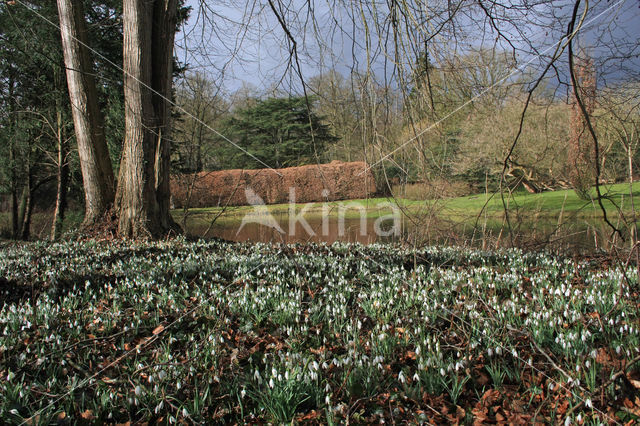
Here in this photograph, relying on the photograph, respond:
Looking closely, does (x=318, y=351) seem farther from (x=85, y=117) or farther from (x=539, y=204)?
(x=539, y=204)

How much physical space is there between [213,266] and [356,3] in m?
3.19

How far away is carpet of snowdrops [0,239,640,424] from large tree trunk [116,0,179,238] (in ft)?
9.56

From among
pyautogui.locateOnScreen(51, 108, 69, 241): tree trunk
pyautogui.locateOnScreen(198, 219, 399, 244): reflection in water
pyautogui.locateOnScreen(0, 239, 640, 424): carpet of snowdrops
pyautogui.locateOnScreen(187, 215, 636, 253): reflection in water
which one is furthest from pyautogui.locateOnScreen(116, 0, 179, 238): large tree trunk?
pyautogui.locateOnScreen(51, 108, 69, 241): tree trunk

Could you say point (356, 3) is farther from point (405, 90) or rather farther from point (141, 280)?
point (141, 280)

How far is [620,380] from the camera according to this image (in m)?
1.85

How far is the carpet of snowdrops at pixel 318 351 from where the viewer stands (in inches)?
72.4

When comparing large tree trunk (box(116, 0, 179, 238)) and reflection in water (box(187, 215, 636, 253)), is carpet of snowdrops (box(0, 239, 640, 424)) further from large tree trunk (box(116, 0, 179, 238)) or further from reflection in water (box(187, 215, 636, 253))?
reflection in water (box(187, 215, 636, 253))

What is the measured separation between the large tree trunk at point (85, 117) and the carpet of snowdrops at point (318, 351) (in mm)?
4218

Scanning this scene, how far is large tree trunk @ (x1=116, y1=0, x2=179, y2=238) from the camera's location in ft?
22.1

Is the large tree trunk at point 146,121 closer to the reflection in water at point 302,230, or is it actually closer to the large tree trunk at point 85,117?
the large tree trunk at point 85,117

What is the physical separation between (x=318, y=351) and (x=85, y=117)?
8029 mm

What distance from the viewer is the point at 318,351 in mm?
2445

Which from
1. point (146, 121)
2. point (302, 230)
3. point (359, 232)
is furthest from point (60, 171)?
point (359, 232)

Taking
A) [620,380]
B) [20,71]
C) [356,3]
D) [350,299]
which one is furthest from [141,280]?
[20,71]
